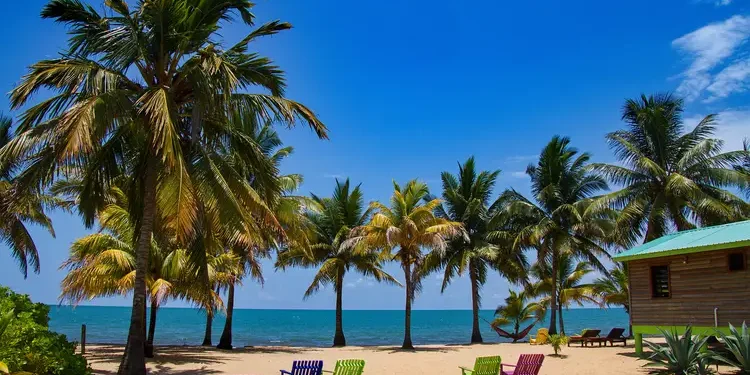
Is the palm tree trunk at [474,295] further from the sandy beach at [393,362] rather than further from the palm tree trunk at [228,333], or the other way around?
the palm tree trunk at [228,333]

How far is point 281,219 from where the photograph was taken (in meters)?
19.5

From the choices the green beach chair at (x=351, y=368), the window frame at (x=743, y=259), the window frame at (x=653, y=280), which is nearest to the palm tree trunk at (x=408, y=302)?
the window frame at (x=653, y=280)

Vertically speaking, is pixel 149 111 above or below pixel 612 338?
above

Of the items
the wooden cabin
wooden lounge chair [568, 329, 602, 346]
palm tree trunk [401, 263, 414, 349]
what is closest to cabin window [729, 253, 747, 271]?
the wooden cabin

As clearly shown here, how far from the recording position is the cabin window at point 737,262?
15.7 meters

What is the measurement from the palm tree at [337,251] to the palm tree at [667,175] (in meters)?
10.9

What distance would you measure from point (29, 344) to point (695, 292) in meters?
15.8

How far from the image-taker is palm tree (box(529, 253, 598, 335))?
33.7 m

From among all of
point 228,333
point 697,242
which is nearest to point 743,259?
point 697,242

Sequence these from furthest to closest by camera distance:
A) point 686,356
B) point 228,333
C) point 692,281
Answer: point 228,333, point 692,281, point 686,356

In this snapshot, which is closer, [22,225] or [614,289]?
[22,225]

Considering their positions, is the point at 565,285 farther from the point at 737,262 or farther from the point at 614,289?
the point at 737,262

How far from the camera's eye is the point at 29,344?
8.08 metres

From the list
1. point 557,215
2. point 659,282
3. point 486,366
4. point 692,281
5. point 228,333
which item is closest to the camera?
point 486,366
